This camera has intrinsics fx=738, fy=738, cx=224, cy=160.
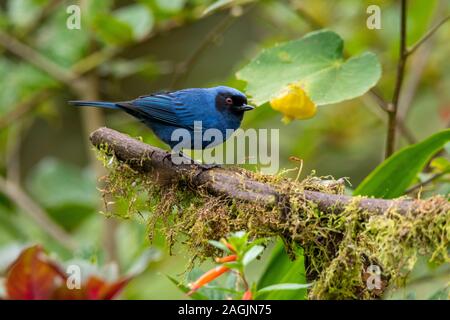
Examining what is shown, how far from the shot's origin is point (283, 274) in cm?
242

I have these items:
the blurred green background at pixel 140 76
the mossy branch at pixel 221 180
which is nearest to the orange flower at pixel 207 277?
the mossy branch at pixel 221 180

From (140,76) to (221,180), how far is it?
3.08 m

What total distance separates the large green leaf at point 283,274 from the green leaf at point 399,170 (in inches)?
12.3

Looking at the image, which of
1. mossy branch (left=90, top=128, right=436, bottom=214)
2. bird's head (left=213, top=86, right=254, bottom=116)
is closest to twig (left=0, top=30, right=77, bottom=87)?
bird's head (left=213, top=86, right=254, bottom=116)

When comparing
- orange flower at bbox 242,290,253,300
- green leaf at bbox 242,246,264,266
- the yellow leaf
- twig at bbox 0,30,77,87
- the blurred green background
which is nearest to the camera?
green leaf at bbox 242,246,264,266

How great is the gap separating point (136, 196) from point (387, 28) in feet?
9.78

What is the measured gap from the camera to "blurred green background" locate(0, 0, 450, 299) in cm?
380

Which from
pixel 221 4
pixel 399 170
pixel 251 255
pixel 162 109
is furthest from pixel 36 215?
pixel 251 255

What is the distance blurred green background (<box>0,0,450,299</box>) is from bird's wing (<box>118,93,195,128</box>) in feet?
0.75

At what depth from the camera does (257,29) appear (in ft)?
23.6

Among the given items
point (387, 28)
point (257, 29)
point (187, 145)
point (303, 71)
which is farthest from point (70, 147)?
point (303, 71)

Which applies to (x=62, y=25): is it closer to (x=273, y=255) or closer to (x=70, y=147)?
(x=273, y=255)

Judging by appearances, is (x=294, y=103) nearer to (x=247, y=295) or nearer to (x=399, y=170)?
(x=399, y=170)

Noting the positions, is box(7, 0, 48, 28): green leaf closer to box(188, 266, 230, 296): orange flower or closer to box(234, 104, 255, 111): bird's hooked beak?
box(234, 104, 255, 111): bird's hooked beak
